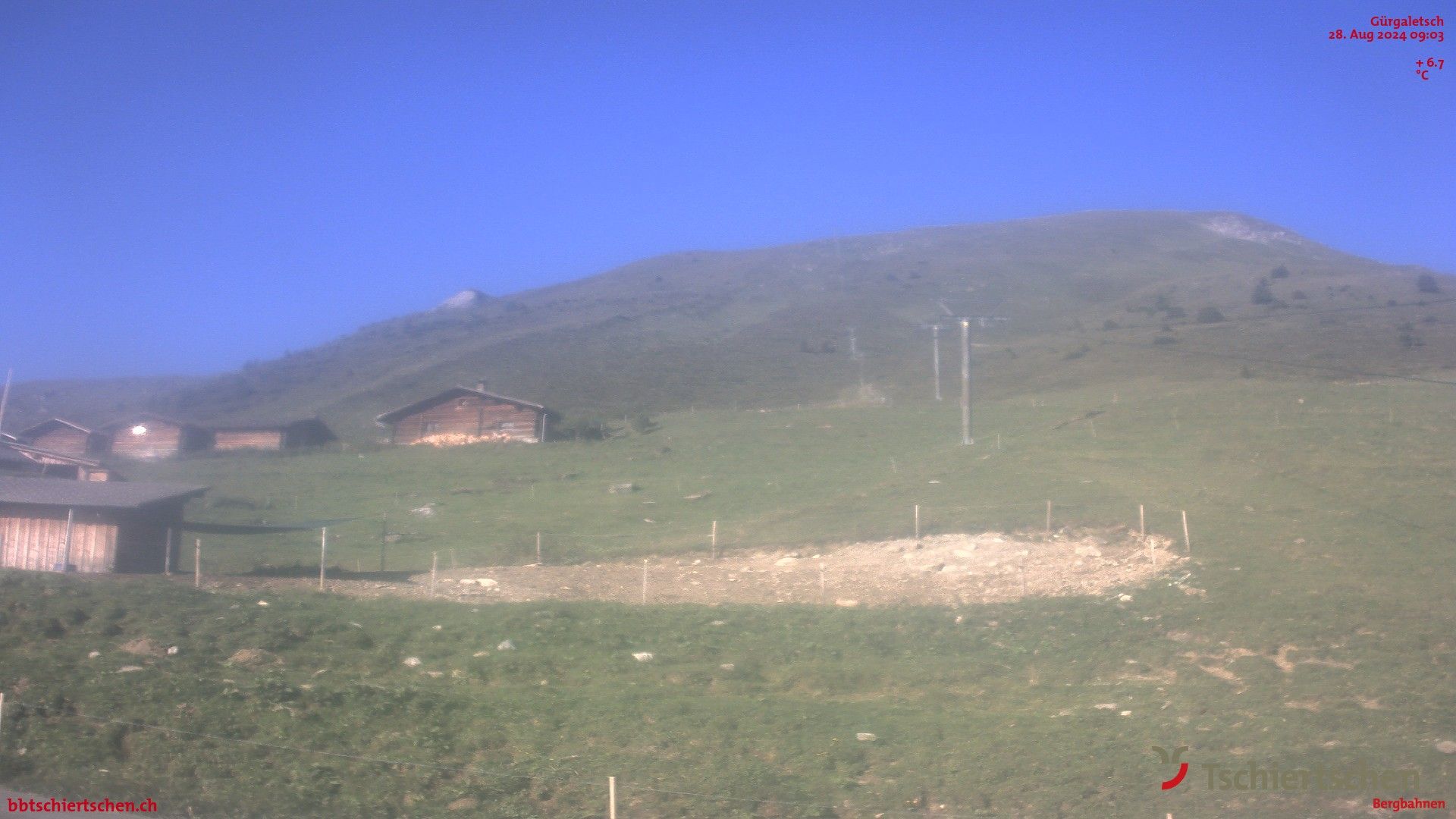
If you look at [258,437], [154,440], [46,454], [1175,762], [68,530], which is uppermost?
[258,437]

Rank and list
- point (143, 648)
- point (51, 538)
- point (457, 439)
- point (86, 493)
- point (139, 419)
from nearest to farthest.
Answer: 1. point (143, 648)
2. point (51, 538)
3. point (86, 493)
4. point (139, 419)
5. point (457, 439)

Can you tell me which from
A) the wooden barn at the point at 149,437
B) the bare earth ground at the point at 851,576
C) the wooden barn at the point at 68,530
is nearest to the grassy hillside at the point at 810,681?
the bare earth ground at the point at 851,576

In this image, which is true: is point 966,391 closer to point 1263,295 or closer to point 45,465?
point 45,465

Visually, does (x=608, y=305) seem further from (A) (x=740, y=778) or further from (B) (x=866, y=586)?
(A) (x=740, y=778)

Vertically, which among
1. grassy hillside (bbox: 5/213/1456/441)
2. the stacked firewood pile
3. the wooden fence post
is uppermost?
grassy hillside (bbox: 5/213/1456/441)

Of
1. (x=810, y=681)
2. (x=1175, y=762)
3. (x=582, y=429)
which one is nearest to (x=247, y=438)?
(x=582, y=429)

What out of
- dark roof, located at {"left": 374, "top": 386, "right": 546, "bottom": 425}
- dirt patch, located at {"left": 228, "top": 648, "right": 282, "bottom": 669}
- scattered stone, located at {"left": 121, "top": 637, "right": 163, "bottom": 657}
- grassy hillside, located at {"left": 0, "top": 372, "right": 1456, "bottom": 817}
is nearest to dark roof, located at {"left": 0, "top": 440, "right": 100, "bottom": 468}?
grassy hillside, located at {"left": 0, "top": 372, "right": 1456, "bottom": 817}

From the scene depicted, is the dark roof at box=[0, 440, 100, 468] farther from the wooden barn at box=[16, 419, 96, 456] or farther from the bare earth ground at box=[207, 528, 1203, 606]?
the wooden barn at box=[16, 419, 96, 456]

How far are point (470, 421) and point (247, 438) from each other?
1673 centimetres

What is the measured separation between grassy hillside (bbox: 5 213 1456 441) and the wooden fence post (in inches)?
1925

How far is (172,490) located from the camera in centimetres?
3002

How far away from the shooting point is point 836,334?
5089 inches

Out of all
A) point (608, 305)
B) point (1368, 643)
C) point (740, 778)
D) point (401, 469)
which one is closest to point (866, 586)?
point (1368, 643)

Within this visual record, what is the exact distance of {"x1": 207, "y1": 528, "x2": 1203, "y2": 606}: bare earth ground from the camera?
1052 inches
